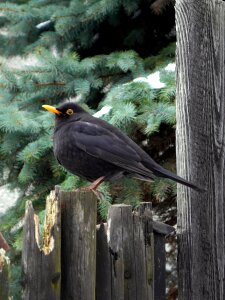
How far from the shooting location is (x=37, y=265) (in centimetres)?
225

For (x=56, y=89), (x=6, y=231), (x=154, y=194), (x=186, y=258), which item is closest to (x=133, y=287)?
(x=186, y=258)

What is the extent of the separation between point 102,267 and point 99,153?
1.07 m

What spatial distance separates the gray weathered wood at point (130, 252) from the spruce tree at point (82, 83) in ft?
3.42

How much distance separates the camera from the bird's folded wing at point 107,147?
3.36 m

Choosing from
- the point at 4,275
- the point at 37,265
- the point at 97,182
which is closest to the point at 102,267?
the point at 37,265

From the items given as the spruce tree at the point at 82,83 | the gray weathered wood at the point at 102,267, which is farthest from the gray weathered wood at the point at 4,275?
the spruce tree at the point at 82,83

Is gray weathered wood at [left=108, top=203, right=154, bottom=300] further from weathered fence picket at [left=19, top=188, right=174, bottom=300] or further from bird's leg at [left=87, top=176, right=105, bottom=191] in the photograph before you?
bird's leg at [left=87, top=176, right=105, bottom=191]

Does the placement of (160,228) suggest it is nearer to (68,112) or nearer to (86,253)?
(86,253)

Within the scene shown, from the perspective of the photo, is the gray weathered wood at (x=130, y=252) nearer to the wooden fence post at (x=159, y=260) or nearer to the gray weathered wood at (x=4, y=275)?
the wooden fence post at (x=159, y=260)

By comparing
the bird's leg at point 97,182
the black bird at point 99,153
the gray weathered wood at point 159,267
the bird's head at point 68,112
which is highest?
the bird's head at point 68,112

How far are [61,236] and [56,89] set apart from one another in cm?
207

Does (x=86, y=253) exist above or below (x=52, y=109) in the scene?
below

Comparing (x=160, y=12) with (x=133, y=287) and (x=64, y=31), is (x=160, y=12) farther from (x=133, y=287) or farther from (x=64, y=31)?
(x=133, y=287)

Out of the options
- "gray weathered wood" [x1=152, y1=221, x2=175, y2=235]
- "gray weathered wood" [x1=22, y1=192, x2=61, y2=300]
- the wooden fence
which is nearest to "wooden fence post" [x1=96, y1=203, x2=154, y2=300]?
the wooden fence
